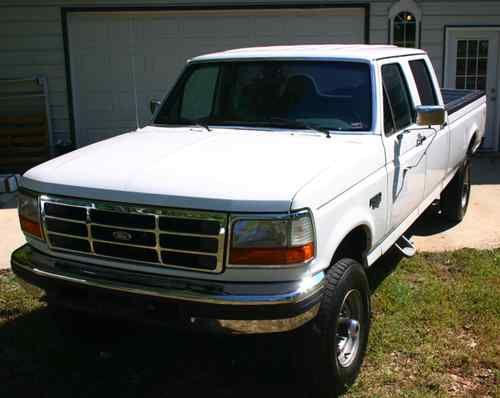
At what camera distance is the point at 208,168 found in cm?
334

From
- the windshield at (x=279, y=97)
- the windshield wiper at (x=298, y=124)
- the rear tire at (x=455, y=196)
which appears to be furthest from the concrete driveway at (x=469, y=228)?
the windshield wiper at (x=298, y=124)

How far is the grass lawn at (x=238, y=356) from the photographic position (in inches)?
145

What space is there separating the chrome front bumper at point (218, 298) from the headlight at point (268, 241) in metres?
0.13

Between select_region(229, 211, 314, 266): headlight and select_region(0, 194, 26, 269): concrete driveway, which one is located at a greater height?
select_region(229, 211, 314, 266): headlight

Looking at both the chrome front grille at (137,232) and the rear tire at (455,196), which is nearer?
the chrome front grille at (137,232)

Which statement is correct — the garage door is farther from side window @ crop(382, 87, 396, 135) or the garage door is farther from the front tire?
the front tire

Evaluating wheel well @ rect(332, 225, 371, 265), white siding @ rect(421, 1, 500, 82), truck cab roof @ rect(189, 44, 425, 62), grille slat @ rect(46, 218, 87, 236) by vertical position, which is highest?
white siding @ rect(421, 1, 500, 82)

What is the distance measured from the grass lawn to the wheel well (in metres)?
0.66

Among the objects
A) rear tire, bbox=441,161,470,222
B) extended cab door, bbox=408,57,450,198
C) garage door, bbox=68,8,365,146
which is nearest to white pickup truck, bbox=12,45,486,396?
extended cab door, bbox=408,57,450,198

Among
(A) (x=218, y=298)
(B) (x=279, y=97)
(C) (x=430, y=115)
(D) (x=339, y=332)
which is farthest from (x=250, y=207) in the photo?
(C) (x=430, y=115)

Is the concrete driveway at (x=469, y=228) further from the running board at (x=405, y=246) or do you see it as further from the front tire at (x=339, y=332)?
the front tire at (x=339, y=332)

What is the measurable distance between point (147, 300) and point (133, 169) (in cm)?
73

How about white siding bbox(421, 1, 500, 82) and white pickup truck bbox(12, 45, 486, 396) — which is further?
white siding bbox(421, 1, 500, 82)

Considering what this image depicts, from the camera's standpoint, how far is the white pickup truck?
3.00 m
